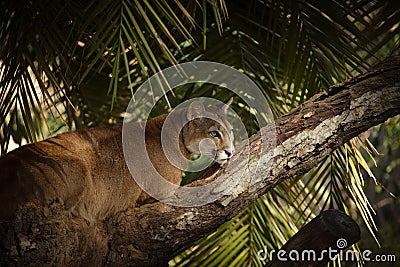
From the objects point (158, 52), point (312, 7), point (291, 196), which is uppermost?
point (158, 52)

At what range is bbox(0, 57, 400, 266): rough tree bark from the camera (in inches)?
119

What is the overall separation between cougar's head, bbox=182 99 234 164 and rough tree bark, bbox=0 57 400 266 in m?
0.47

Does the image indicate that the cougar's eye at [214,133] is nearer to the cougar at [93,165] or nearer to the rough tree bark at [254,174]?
the cougar at [93,165]

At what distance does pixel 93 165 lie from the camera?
336cm

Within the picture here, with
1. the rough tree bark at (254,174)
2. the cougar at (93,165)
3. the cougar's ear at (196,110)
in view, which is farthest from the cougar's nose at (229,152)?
the cougar's ear at (196,110)

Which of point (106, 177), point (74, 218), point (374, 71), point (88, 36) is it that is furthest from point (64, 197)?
point (374, 71)

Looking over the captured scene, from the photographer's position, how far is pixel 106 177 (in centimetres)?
342

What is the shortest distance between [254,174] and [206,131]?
75 centimetres

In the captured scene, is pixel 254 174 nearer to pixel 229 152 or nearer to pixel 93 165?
pixel 229 152

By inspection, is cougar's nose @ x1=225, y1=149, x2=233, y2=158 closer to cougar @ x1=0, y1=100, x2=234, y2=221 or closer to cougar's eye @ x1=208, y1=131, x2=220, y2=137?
cougar @ x1=0, y1=100, x2=234, y2=221

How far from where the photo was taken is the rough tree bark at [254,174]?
9.95ft

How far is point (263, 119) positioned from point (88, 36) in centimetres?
142

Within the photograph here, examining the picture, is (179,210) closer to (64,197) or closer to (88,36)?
(64,197)

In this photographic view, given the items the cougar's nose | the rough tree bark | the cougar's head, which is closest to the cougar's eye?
the cougar's head
